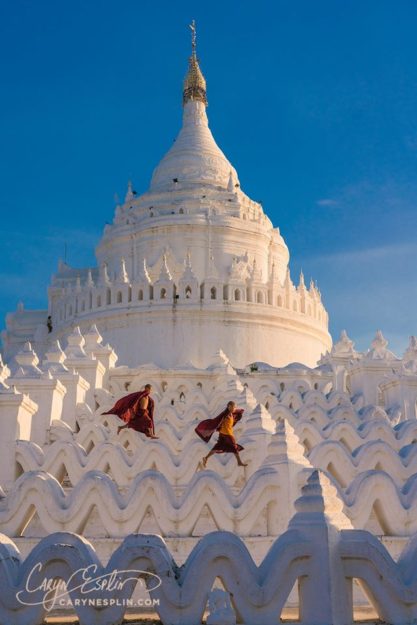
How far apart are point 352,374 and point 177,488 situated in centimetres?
1133

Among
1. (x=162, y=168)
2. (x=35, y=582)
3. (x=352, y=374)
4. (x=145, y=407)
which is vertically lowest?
(x=35, y=582)

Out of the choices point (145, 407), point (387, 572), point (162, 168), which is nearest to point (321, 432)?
point (145, 407)

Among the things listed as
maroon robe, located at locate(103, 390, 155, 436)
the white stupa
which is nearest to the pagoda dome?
the white stupa

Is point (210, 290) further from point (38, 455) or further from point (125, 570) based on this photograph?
point (125, 570)

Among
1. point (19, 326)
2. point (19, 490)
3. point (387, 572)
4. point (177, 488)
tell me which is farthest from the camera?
point (19, 326)

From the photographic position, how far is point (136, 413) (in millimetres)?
15008

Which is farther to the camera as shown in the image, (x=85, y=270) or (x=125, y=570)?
(x=85, y=270)

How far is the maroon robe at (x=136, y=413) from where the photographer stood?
1486cm

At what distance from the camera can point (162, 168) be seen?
38.4 meters

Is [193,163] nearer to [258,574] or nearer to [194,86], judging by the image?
[194,86]

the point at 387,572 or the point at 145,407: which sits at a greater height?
the point at 145,407
